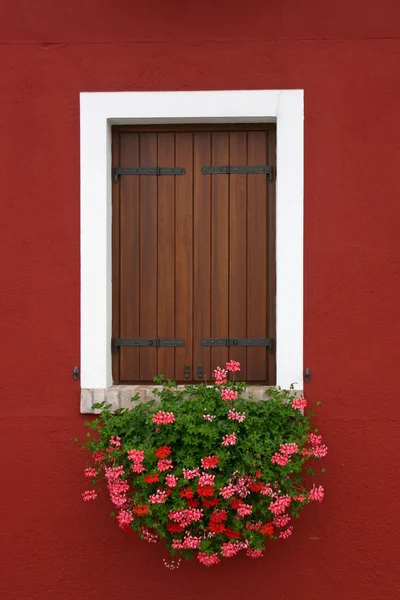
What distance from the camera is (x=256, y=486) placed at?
2984mm

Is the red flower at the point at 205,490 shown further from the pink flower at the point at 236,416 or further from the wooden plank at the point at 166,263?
the wooden plank at the point at 166,263

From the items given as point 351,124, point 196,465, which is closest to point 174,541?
point 196,465

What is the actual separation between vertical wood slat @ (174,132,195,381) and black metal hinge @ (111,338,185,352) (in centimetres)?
5

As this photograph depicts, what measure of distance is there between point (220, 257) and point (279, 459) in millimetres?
1141

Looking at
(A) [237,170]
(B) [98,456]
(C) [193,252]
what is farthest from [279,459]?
(A) [237,170]

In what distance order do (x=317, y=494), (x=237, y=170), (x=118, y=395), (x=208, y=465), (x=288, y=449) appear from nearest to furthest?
1. (x=208, y=465)
2. (x=288, y=449)
3. (x=317, y=494)
4. (x=118, y=395)
5. (x=237, y=170)

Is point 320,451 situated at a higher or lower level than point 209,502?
higher

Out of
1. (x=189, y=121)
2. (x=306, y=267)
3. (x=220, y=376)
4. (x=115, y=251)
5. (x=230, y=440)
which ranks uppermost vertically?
(x=189, y=121)

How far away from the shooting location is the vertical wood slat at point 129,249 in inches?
138

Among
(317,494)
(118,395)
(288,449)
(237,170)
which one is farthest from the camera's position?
(237,170)

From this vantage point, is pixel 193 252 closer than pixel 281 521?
No

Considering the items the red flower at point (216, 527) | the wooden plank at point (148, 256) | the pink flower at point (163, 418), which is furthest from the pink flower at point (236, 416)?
the wooden plank at point (148, 256)

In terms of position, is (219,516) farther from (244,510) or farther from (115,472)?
(115,472)

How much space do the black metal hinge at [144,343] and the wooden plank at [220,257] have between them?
0.22 metres
